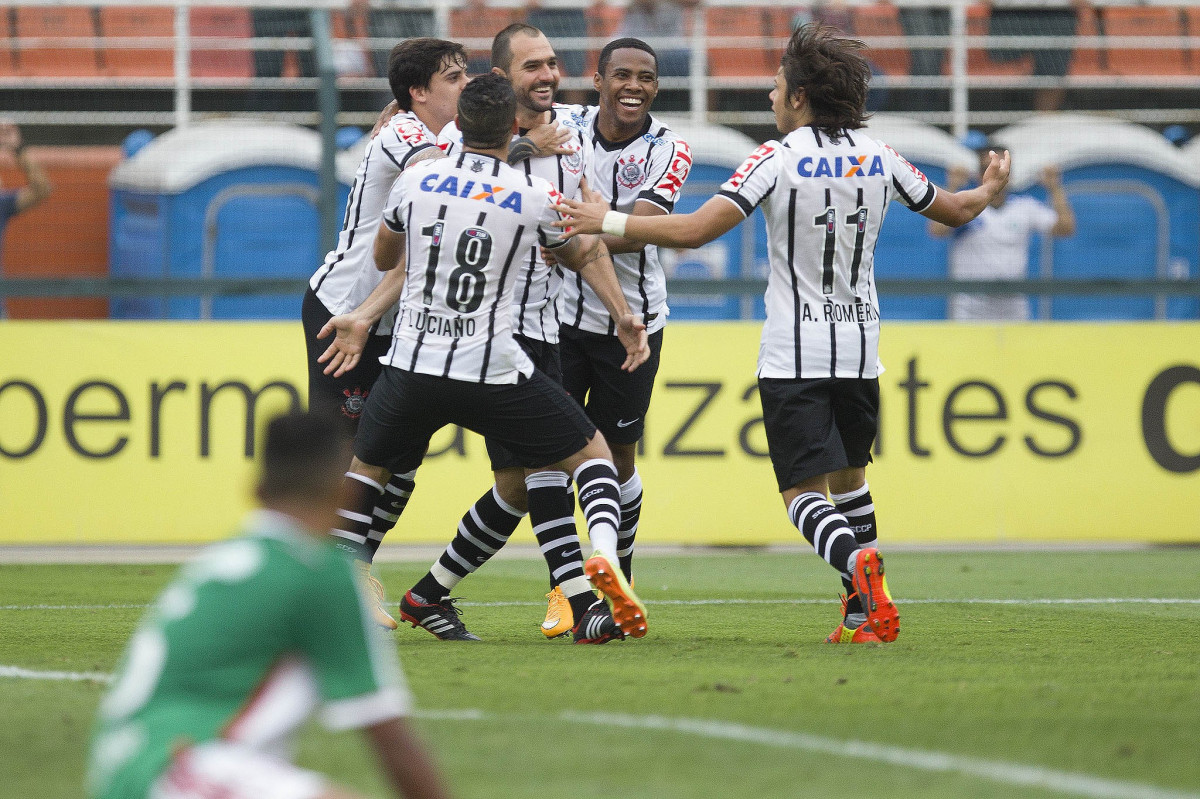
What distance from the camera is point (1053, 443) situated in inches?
400

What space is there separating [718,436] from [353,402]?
4.18 meters

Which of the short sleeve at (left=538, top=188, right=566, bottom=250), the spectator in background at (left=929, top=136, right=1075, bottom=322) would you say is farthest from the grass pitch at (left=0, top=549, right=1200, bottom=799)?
the spectator in background at (left=929, top=136, right=1075, bottom=322)

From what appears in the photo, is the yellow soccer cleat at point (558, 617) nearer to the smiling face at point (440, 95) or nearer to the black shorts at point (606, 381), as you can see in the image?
the black shorts at point (606, 381)

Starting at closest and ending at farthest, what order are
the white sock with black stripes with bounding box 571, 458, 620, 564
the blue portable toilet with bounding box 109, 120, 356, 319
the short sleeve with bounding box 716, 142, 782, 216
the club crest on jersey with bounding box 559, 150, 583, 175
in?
the white sock with black stripes with bounding box 571, 458, 620, 564 < the short sleeve with bounding box 716, 142, 782, 216 < the club crest on jersey with bounding box 559, 150, 583, 175 < the blue portable toilet with bounding box 109, 120, 356, 319

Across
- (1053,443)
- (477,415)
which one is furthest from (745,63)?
(477,415)

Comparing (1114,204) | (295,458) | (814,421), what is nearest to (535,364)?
(814,421)

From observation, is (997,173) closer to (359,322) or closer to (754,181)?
(754,181)

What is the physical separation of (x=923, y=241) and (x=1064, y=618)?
19.1ft

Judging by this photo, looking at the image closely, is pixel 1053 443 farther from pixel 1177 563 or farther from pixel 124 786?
pixel 124 786

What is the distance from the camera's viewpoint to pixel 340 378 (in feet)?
20.5

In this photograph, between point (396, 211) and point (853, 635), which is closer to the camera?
point (396, 211)

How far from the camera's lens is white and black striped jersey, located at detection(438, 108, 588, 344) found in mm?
5711

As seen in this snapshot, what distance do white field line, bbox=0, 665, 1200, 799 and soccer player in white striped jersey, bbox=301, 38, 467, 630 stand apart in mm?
2279

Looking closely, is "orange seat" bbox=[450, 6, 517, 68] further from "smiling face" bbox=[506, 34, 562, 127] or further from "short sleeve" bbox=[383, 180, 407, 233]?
"short sleeve" bbox=[383, 180, 407, 233]
